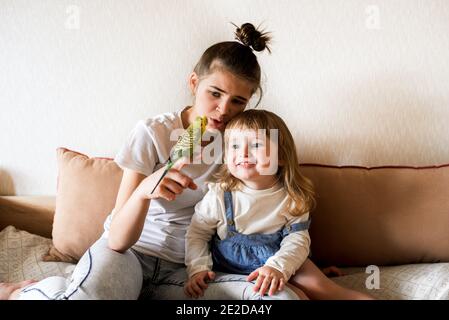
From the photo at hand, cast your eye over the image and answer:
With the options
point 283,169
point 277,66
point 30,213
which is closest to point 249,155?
point 283,169

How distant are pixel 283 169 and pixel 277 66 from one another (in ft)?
1.49

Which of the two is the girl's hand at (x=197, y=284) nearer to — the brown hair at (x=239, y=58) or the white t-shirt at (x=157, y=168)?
the white t-shirt at (x=157, y=168)

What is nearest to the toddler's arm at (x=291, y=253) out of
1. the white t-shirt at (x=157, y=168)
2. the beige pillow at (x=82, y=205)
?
the white t-shirt at (x=157, y=168)

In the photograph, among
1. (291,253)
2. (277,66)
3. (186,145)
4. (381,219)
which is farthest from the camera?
(277,66)

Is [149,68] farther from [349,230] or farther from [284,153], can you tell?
[349,230]

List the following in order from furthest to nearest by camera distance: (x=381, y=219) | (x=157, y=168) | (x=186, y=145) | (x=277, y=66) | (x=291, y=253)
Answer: (x=277, y=66)
(x=381, y=219)
(x=157, y=168)
(x=291, y=253)
(x=186, y=145)

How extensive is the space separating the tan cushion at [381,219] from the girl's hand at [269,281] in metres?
0.34

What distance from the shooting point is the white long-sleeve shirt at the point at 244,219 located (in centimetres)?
116

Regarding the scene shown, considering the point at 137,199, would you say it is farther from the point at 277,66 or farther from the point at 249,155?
the point at 277,66

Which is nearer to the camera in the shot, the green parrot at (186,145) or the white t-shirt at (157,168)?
the green parrot at (186,145)

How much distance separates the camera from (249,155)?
115cm

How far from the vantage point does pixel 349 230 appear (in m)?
1.34

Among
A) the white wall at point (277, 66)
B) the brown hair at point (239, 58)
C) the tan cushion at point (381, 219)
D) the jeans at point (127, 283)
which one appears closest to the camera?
the jeans at point (127, 283)

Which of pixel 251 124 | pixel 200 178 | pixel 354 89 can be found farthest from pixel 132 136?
pixel 354 89
